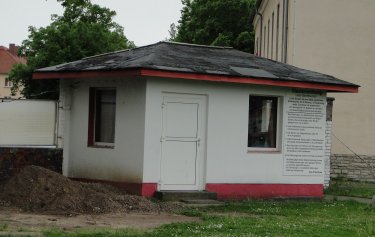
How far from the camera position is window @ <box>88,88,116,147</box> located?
53.2 feet

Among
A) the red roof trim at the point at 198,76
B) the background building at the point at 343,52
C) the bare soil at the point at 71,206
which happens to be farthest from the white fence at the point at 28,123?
the background building at the point at 343,52

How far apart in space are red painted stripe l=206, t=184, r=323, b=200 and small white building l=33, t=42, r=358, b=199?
0.02m

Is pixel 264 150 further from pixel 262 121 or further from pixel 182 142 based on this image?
pixel 182 142

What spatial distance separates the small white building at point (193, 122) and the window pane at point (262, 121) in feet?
0.08

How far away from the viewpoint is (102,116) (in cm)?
1647

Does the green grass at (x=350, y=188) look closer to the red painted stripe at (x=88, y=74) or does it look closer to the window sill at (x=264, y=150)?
the window sill at (x=264, y=150)

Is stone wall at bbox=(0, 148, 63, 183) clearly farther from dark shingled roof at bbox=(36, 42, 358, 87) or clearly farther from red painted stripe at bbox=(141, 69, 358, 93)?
red painted stripe at bbox=(141, 69, 358, 93)

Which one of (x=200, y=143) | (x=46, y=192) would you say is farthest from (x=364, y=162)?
(x=46, y=192)

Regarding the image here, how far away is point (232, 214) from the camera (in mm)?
13398

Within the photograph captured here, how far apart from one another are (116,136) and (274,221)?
467cm

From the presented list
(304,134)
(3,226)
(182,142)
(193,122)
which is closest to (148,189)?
(182,142)

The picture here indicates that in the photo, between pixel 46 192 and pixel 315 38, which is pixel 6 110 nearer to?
pixel 46 192

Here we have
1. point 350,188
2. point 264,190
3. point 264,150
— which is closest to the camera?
point 264,190

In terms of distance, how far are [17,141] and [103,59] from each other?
2749 millimetres
